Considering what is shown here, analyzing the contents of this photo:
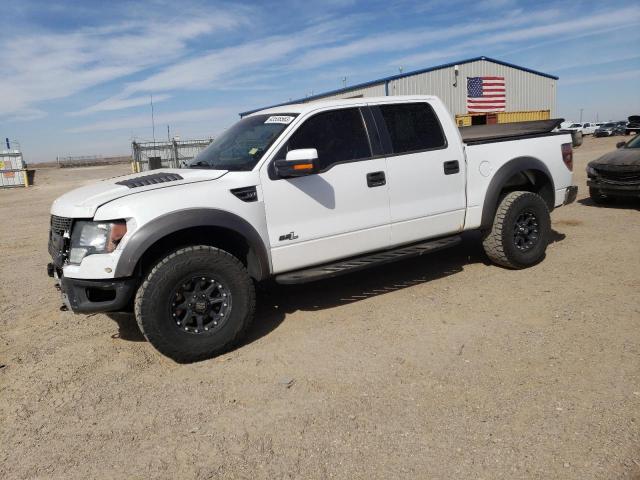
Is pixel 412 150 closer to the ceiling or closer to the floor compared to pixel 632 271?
closer to the ceiling

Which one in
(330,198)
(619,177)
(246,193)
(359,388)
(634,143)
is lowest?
(359,388)

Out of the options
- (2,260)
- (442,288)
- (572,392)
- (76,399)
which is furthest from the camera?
(2,260)

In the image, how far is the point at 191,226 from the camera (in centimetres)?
373

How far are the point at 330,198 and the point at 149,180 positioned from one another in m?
1.51

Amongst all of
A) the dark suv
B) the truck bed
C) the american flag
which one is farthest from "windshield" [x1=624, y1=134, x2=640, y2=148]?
the american flag

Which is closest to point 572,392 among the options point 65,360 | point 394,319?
point 394,319

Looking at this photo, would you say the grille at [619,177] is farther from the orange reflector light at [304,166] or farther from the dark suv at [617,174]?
the orange reflector light at [304,166]

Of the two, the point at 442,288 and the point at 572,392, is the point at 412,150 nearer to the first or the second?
the point at 442,288

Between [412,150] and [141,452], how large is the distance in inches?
137

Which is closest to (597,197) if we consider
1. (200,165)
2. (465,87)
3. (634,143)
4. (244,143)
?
(634,143)

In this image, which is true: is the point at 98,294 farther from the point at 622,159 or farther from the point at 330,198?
the point at 622,159

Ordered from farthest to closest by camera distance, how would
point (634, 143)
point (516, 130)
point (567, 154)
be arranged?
point (634, 143) < point (516, 130) < point (567, 154)

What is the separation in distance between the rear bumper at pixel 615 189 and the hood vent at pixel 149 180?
795 cm

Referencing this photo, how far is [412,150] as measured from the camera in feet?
16.0
